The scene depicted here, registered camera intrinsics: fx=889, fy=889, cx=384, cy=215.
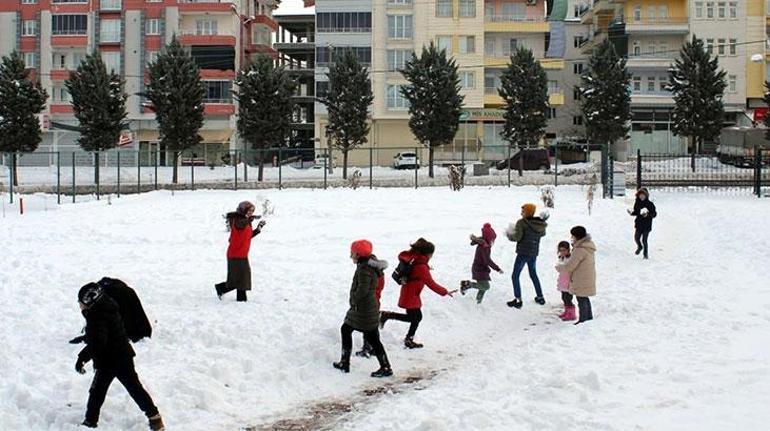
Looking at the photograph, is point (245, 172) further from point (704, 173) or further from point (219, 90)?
point (219, 90)

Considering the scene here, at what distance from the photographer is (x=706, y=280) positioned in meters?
15.6

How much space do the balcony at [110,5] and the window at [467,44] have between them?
27.0m

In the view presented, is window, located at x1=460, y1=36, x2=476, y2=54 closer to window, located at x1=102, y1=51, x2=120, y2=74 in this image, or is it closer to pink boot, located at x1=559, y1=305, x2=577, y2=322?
window, located at x1=102, y1=51, x2=120, y2=74

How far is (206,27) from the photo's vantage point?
69.9 meters

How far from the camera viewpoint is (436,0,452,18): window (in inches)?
2640

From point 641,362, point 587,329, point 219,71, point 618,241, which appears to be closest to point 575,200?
point 618,241

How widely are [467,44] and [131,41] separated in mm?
26263

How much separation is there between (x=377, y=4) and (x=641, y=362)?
200 feet

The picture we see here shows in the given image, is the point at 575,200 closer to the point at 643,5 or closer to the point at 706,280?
the point at 706,280

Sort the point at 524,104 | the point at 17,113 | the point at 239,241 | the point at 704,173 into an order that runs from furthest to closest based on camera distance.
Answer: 1. the point at 524,104
2. the point at 17,113
3. the point at 704,173
4. the point at 239,241

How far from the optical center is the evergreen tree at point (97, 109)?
160 feet

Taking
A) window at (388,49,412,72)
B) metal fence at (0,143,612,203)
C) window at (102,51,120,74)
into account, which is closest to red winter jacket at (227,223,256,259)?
metal fence at (0,143,612,203)

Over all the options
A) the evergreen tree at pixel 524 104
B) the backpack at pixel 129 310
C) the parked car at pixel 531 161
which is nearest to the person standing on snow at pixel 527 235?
the backpack at pixel 129 310

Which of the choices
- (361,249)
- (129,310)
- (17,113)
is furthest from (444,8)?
(129,310)
